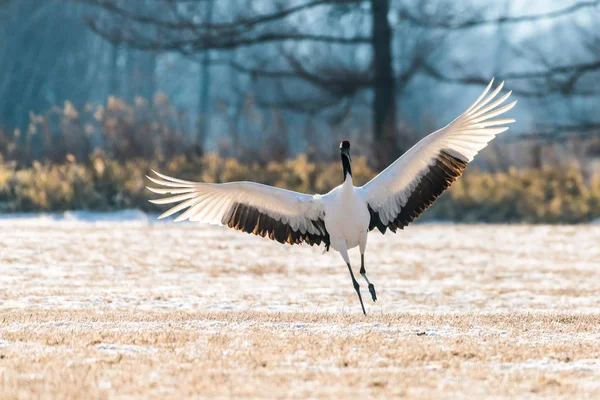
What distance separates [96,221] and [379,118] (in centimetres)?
761

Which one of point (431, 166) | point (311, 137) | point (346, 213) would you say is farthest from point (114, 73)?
point (346, 213)

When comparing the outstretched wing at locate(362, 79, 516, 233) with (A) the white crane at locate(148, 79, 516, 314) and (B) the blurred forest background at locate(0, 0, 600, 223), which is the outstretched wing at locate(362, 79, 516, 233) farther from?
(B) the blurred forest background at locate(0, 0, 600, 223)

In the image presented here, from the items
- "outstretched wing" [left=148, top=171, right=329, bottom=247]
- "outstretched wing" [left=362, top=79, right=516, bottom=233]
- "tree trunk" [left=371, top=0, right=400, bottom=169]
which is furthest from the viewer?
"tree trunk" [left=371, top=0, right=400, bottom=169]

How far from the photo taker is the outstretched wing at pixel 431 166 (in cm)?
836

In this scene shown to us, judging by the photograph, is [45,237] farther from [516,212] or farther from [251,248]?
[516,212]

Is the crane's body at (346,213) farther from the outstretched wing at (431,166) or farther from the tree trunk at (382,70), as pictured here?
the tree trunk at (382,70)

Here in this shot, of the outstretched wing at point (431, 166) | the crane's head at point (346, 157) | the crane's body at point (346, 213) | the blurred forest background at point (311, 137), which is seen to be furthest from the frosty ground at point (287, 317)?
the blurred forest background at point (311, 137)

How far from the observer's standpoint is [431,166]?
28.0 ft

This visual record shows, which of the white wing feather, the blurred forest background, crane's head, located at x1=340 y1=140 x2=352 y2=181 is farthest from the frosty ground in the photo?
the blurred forest background

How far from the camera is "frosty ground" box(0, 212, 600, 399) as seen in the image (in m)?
5.32

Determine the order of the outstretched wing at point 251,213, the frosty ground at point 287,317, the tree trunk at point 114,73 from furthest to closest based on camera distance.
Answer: the tree trunk at point 114,73, the outstretched wing at point 251,213, the frosty ground at point 287,317

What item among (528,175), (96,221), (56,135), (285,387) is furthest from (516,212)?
(285,387)

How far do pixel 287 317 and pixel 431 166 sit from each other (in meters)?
1.84

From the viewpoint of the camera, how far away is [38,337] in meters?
6.69
